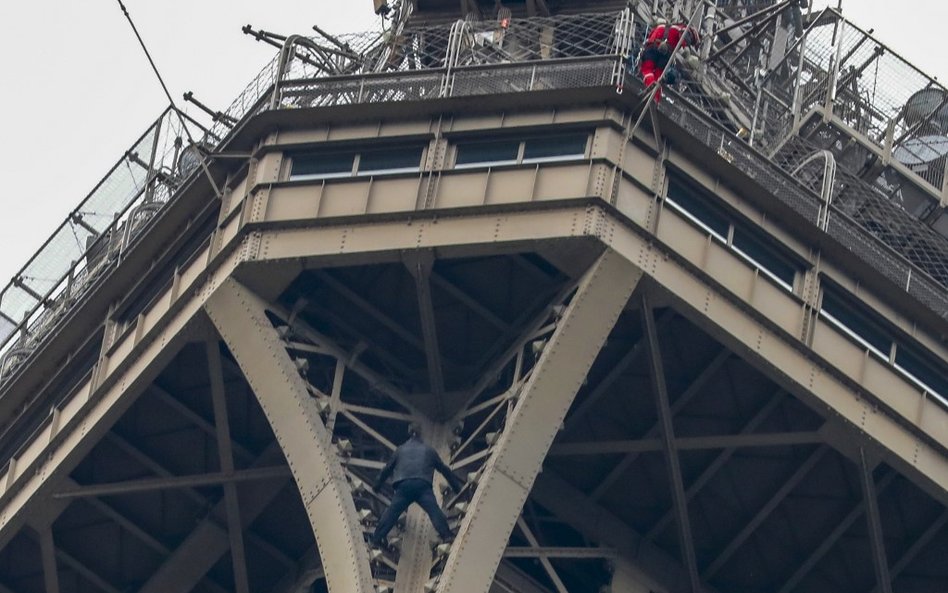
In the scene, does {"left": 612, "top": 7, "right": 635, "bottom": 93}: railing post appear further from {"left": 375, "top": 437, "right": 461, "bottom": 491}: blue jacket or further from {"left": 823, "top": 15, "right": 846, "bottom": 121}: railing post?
{"left": 823, "top": 15, "right": 846, "bottom": 121}: railing post

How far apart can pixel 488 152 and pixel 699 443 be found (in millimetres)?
6092

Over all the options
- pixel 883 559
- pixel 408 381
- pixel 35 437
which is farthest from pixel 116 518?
pixel 883 559

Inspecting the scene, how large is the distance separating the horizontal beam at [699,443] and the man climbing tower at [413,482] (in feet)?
11.8

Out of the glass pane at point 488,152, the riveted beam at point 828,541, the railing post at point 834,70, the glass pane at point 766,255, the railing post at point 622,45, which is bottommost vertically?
the riveted beam at point 828,541

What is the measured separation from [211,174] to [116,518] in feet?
22.1

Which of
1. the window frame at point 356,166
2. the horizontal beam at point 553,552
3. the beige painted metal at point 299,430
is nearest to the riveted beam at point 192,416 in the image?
the beige painted metal at point 299,430

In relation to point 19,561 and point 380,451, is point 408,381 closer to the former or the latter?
point 380,451

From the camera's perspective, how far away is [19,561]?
175 feet

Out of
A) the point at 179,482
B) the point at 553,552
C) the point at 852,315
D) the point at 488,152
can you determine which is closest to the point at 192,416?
the point at 179,482

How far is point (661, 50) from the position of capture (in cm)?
4972

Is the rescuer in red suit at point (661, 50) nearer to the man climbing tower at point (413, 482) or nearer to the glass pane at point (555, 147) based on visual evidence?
the glass pane at point (555, 147)

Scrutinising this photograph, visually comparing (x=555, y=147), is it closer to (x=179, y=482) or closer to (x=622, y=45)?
(x=622, y=45)

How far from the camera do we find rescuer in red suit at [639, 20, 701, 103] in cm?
4944

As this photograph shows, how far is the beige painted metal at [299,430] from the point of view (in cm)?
4422
